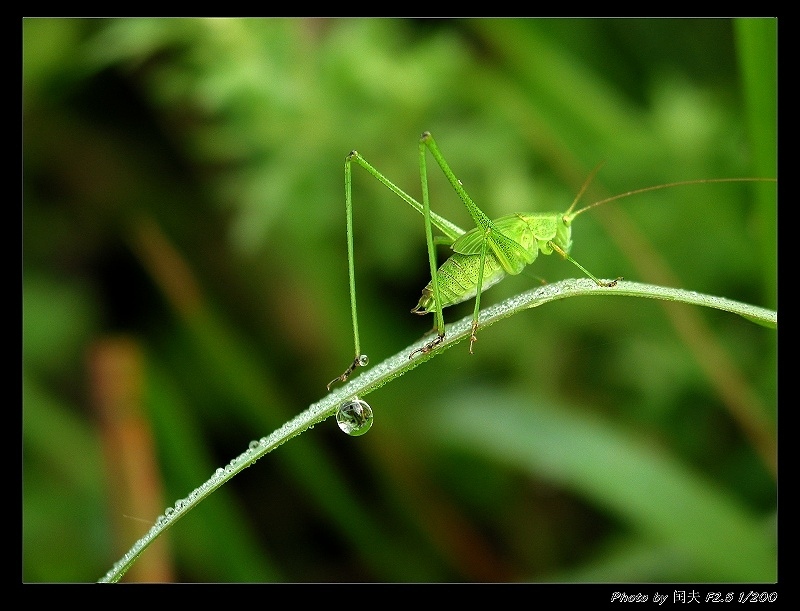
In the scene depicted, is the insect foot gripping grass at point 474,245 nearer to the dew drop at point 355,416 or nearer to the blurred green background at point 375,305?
the dew drop at point 355,416

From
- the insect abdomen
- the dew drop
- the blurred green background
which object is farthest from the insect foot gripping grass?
the blurred green background

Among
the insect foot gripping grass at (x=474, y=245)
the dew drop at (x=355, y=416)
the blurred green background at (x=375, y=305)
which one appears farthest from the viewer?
the blurred green background at (x=375, y=305)

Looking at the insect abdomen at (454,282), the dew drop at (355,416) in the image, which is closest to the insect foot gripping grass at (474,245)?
the insect abdomen at (454,282)

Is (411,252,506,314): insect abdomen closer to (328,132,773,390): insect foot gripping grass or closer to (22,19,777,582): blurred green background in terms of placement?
(328,132,773,390): insect foot gripping grass

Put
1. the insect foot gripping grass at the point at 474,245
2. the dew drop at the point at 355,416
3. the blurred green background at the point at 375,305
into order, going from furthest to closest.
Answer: the blurred green background at the point at 375,305, the insect foot gripping grass at the point at 474,245, the dew drop at the point at 355,416

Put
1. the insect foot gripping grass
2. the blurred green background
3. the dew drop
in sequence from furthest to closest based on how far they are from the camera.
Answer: the blurred green background
the insect foot gripping grass
the dew drop
